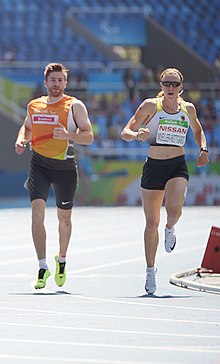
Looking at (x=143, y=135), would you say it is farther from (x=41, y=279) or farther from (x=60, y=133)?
(x=41, y=279)

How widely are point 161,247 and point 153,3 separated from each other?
2822 cm

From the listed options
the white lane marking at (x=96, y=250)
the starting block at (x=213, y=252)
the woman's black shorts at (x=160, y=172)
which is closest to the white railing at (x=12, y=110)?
the white lane marking at (x=96, y=250)

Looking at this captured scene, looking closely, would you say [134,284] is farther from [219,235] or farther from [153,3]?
[153,3]

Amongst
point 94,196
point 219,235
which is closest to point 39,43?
point 94,196

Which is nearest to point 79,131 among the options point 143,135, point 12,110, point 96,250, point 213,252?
point 143,135

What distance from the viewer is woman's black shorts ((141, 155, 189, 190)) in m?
12.3

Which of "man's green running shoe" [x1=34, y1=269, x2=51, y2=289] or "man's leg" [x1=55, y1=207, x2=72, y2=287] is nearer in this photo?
"man's green running shoe" [x1=34, y1=269, x2=51, y2=289]

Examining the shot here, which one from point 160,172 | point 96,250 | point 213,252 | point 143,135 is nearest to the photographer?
point 143,135

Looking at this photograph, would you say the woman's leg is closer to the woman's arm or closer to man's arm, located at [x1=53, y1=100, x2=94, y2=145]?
the woman's arm

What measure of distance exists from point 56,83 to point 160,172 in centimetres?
132

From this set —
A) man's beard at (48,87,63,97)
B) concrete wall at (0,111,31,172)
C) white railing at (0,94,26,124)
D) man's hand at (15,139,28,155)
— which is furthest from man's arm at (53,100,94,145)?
white railing at (0,94,26,124)

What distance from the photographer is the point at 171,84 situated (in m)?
12.2

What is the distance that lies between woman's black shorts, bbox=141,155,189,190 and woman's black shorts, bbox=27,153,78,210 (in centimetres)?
74

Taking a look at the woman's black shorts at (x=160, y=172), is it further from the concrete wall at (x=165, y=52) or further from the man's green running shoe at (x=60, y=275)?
the concrete wall at (x=165, y=52)
